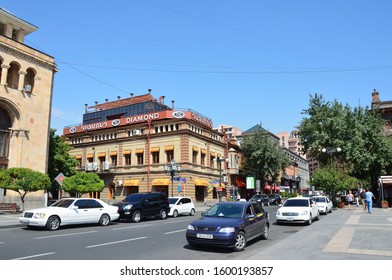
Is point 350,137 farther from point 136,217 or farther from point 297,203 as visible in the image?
point 136,217

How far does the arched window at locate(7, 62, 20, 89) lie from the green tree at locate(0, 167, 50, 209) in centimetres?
1135

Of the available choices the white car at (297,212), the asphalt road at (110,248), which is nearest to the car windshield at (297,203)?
the white car at (297,212)

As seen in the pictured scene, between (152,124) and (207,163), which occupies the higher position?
(152,124)

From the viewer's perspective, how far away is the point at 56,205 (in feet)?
55.7

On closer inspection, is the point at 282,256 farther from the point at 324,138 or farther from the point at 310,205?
the point at 324,138

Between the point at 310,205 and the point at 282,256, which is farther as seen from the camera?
the point at 310,205

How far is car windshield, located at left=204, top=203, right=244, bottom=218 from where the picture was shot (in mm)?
11188

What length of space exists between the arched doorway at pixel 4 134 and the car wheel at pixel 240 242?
27.1 meters

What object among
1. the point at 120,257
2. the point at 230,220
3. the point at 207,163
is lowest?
the point at 120,257

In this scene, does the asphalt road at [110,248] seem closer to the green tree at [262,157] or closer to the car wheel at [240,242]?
the car wheel at [240,242]

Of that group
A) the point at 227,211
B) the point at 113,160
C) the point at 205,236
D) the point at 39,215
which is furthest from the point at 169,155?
the point at 205,236

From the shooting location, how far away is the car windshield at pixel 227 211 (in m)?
11.2

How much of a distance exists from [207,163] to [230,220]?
34.8 meters
